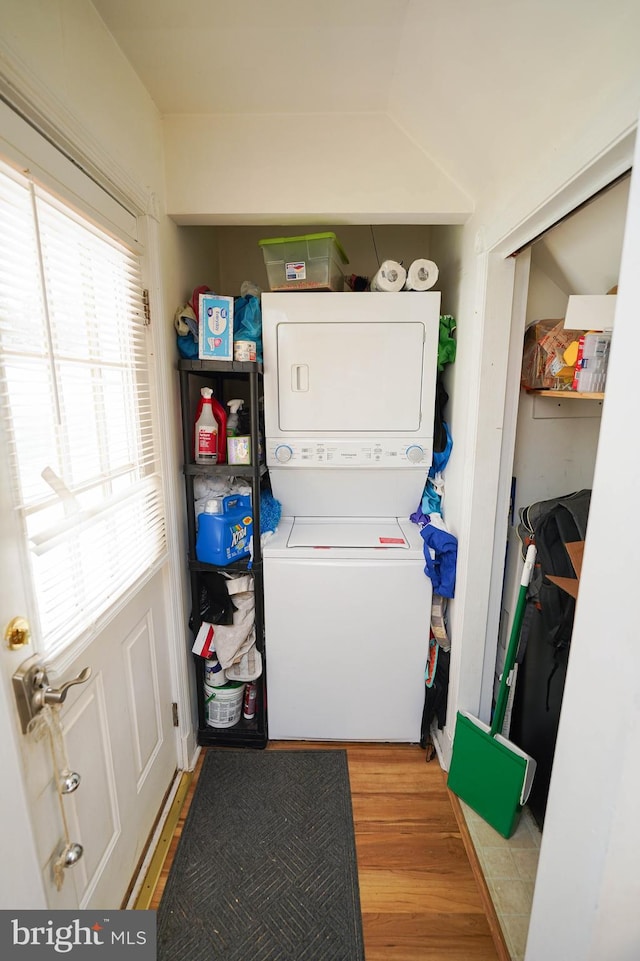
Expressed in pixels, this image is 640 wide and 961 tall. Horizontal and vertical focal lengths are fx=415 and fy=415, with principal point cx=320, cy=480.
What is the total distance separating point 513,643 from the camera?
1.57 meters

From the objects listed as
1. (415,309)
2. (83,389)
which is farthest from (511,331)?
(83,389)

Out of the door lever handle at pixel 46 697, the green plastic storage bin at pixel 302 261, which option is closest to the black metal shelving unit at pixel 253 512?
the green plastic storage bin at pixel 302 261

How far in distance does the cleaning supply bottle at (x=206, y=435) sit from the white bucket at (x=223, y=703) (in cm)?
103

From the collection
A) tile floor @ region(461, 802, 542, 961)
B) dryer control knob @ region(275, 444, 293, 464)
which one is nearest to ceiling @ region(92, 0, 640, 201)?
dryer control knob @ region(275, 444, 293, 464)

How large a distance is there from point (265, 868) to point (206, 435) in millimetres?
1538

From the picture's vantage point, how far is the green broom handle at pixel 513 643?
1.50 m

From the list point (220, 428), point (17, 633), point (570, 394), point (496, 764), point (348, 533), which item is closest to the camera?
point (17, 633)

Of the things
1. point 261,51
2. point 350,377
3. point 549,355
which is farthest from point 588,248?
point 261,51

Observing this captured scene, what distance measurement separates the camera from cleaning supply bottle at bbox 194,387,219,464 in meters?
1.62

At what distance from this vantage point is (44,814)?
911mm

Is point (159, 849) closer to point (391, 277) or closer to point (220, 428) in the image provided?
point (220, 428)

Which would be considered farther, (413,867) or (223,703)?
(223,703)

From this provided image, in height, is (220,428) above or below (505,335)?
below

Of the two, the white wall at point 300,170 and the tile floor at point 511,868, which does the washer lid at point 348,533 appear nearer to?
the tile floor at point 511,868
